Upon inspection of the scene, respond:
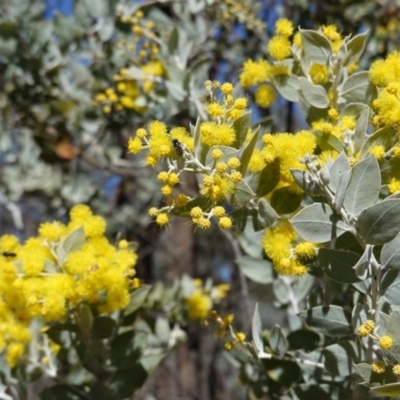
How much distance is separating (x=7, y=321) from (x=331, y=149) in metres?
0.91

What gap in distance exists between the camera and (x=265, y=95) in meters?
1.57

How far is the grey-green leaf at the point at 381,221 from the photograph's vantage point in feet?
3.57

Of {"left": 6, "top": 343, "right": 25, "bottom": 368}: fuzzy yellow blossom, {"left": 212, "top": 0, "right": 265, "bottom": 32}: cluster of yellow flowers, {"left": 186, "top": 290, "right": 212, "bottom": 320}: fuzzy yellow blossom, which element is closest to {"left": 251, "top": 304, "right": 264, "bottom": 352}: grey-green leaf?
{"left": 6, "top": 343, "right": 25, "bottom": 368}: fuzzy yellow blossom

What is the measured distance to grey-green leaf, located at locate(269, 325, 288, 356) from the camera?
1408mm

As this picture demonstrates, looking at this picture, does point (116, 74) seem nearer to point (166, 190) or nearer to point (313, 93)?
point (313, 93)

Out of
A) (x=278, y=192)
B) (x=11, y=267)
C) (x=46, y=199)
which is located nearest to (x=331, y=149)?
(x=278, y=192)

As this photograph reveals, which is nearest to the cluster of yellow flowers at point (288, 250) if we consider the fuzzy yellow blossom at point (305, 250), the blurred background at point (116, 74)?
the fuzzy yellow blossom at point (305, 250)

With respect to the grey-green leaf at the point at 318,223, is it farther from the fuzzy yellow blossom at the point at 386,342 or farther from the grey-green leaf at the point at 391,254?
the fuzzy yellow blossom at the point at 386,342

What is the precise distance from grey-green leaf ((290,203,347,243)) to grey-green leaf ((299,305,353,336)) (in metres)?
0.22

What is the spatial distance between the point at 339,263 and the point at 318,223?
0.11 metres

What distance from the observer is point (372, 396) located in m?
1.33

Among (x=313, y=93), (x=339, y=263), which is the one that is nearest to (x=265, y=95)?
(x=313, y=93)

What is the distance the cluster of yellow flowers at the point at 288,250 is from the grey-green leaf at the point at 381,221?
143 millimetres

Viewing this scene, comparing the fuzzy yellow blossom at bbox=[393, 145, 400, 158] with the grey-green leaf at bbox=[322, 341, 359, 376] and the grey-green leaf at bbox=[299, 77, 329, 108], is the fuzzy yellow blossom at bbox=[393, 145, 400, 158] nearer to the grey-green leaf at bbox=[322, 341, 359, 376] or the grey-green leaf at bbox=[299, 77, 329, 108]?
the grey-green leaf at bbox=[299, 77, 329, 108]
